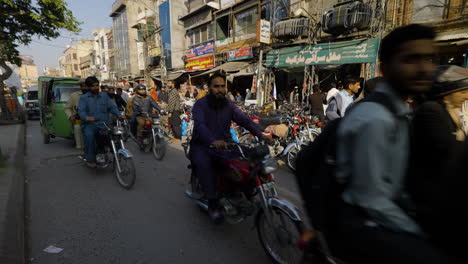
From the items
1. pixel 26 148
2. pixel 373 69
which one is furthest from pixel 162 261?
pixel 373 69

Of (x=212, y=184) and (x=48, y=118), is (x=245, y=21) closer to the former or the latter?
(x=48, y=118)

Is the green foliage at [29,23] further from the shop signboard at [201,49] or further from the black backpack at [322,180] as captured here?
the black backpack at [322,180]

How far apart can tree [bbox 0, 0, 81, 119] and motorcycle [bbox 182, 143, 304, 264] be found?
13.7m

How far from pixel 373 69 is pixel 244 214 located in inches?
337

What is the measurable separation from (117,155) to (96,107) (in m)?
1.06

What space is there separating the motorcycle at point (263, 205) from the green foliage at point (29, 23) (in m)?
13.7

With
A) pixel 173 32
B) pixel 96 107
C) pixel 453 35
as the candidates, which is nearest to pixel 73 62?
pixel 173 32

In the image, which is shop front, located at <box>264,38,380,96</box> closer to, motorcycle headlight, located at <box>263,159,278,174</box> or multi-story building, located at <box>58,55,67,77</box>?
motorcycle headlight, located at <box>263,159,278,174</box>

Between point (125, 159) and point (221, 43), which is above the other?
point (221, 43)

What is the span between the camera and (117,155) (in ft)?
14.8

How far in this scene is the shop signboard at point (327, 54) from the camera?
29.0 ft

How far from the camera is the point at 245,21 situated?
51.4ft

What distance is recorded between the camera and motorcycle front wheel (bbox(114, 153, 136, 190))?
4258mm

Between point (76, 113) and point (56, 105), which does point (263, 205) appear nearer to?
point (76, 113)
